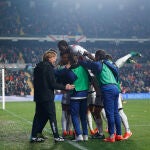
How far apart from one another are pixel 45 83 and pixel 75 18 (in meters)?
40.2

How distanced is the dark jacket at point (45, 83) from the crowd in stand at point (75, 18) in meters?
34.8

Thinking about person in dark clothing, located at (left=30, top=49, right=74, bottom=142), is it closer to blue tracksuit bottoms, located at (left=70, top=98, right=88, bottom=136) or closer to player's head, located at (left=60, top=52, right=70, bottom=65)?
player's head, located at (left=60, top=52, right=70, bottom=65)

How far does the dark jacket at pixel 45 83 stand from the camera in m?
8.05

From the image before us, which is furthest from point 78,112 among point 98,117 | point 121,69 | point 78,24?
point 78,24

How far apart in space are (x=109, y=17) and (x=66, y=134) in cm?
4021

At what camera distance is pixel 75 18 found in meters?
47.6

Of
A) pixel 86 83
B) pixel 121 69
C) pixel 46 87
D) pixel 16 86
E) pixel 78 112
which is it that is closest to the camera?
pixel 46 87

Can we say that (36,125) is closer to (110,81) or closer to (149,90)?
(110,81)

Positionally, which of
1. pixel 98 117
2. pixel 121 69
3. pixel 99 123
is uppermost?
pixel 121 69

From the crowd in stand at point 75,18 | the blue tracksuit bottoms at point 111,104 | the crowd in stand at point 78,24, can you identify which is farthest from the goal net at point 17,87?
the blue tracksuit bottoms at point 111,104

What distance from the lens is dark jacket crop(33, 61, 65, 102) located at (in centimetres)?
805

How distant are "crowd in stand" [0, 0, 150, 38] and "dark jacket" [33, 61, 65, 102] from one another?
34.8 meters

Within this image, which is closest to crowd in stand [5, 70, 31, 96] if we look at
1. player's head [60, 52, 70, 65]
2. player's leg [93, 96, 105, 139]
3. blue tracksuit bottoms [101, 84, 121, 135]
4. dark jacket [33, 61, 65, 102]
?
player's leg [93, 96, 105, 139]

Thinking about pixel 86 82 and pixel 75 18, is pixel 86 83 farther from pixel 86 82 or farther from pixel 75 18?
pixel 75 18
